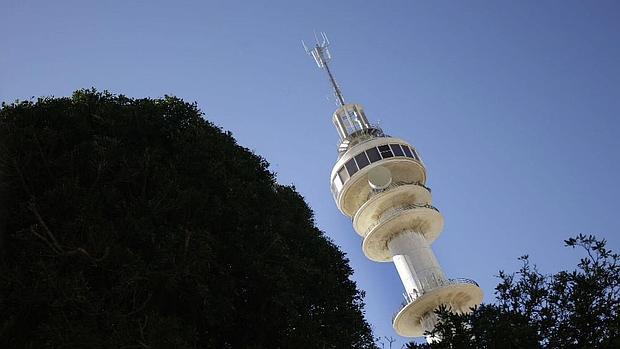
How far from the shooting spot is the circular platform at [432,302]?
3662 cm

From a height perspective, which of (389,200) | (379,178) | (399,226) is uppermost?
(379,178)

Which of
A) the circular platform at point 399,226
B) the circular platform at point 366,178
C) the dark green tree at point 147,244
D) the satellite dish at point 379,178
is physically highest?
the circular platform at point 366,178

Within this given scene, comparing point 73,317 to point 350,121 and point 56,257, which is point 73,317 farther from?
point 350,121

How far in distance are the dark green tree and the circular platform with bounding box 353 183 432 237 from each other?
2167 cm

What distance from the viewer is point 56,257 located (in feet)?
42.3

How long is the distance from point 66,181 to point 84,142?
192cm

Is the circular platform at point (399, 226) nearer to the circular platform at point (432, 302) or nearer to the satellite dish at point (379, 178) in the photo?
the satellite dish at point (379, 178)

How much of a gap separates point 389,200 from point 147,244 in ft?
97.4

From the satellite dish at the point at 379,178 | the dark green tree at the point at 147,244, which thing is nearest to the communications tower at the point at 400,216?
the satellite dish at the point at 379,178

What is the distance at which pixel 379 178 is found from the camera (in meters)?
41.7

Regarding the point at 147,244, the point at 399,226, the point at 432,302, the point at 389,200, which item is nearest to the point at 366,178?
the point at 389,200

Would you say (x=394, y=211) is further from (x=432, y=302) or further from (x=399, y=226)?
(x=432, y=302)

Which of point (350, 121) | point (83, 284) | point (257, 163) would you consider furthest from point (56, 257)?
point (350, 121)

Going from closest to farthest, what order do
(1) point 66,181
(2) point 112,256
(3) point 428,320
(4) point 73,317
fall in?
(4) point 73,317
(2) point 112,256
(1) point 66,181
(3) point 428,320
